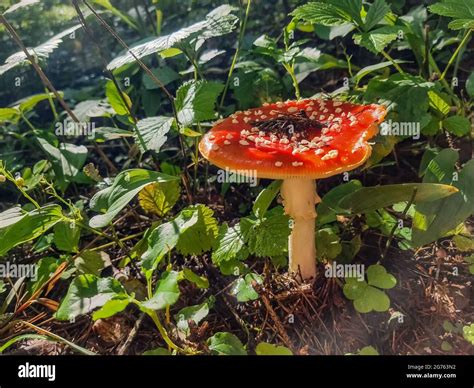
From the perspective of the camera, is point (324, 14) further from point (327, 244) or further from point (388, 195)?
point (327, 244)

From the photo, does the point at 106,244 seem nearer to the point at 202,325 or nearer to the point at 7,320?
the point at 7,320

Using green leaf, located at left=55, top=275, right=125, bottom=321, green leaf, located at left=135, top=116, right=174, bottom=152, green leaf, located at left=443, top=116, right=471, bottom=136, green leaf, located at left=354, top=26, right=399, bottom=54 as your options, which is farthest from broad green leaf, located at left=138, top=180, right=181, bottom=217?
green leaf, located at left=443, top=116, right=471, bottom=136

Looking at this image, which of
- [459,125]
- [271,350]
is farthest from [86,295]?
[459,125]

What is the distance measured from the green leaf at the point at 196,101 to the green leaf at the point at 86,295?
2.13ft

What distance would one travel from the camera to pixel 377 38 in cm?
199

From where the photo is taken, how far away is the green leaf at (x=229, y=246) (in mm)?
1880

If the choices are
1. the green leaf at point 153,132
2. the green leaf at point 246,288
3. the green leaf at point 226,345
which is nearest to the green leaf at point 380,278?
the green leaf at point 246,288

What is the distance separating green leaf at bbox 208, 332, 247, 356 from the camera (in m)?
1.71

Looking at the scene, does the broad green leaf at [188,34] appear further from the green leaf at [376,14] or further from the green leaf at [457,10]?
the green leaf at [457,10]

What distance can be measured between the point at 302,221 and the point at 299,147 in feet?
1.23

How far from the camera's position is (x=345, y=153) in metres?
1.71

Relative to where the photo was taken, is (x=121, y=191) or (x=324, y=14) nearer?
(x=121, y=191)
